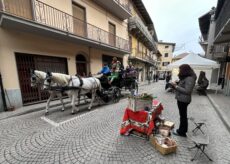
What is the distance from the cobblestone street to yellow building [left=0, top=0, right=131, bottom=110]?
2642 mm

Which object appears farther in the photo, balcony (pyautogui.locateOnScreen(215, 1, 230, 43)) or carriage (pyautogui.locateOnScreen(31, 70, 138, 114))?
balcony (pyautogui.locateOnScreen(215, 1, 230, 43))

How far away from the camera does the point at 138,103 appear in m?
2.98

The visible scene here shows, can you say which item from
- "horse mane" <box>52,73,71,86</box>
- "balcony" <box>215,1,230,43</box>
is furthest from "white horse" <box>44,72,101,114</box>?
"balcony" <box>215,1,230,43</box>

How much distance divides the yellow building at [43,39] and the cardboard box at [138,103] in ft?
18.7

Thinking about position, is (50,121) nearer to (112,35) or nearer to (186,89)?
(186,89)

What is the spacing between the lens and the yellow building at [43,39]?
217 inches

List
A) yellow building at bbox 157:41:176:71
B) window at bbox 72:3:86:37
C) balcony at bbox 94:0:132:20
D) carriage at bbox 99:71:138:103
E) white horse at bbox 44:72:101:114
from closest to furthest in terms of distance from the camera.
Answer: white horse at bbox 44:72:101:114
carriage at bbox 99:71:138:103
window at bbox 72:3:86:37
balcony at bbox 94:0:132:20
yellow building at bbox 157:41:176:71

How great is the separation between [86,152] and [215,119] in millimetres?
4878

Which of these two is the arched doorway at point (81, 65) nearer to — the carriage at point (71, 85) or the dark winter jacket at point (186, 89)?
the carriage at point (71, 85)

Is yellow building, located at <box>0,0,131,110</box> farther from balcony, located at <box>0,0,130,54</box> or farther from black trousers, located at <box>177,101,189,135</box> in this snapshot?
black trousers, located at <box>177,101,189,135</box>

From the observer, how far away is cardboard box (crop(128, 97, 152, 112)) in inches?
116

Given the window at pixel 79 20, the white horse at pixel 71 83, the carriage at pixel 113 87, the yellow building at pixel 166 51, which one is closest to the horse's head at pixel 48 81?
the white horse at pixel 71 83

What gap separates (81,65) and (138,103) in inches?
302

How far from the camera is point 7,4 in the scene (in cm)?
539
